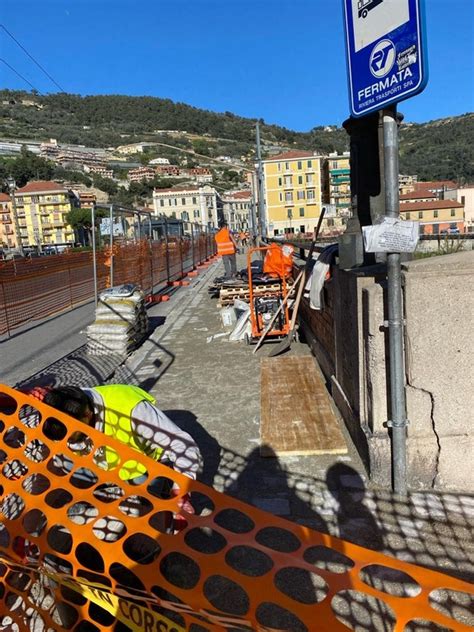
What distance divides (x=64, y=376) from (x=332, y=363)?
3.79 meters

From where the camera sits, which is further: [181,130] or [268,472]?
[181,130]

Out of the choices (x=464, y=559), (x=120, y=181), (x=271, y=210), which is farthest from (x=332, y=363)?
(x=120, y=181)

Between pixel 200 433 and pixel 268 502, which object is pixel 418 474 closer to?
pixel 268 502

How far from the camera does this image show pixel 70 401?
2486mm

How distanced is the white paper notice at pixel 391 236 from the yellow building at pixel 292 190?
91.2 meters

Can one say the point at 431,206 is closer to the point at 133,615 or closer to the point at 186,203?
the point at 186,203

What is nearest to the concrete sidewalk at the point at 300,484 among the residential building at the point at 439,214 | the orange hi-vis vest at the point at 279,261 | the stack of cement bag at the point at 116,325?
the stack of cement bag at the point at 116,325

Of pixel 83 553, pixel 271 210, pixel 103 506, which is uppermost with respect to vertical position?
pixel 271 210

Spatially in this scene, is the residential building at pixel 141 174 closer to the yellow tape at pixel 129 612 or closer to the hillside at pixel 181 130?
the hillside at pixel 181 130

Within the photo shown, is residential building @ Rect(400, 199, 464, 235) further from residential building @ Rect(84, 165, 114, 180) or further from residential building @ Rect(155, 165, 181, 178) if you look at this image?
residential building @ Rect(84, 165, 114, 180)

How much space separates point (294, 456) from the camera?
151 inches

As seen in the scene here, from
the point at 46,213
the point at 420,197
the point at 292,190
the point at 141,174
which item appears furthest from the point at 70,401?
the point at 141,174

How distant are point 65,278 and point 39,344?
7260 millimetres

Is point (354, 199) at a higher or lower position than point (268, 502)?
higher
